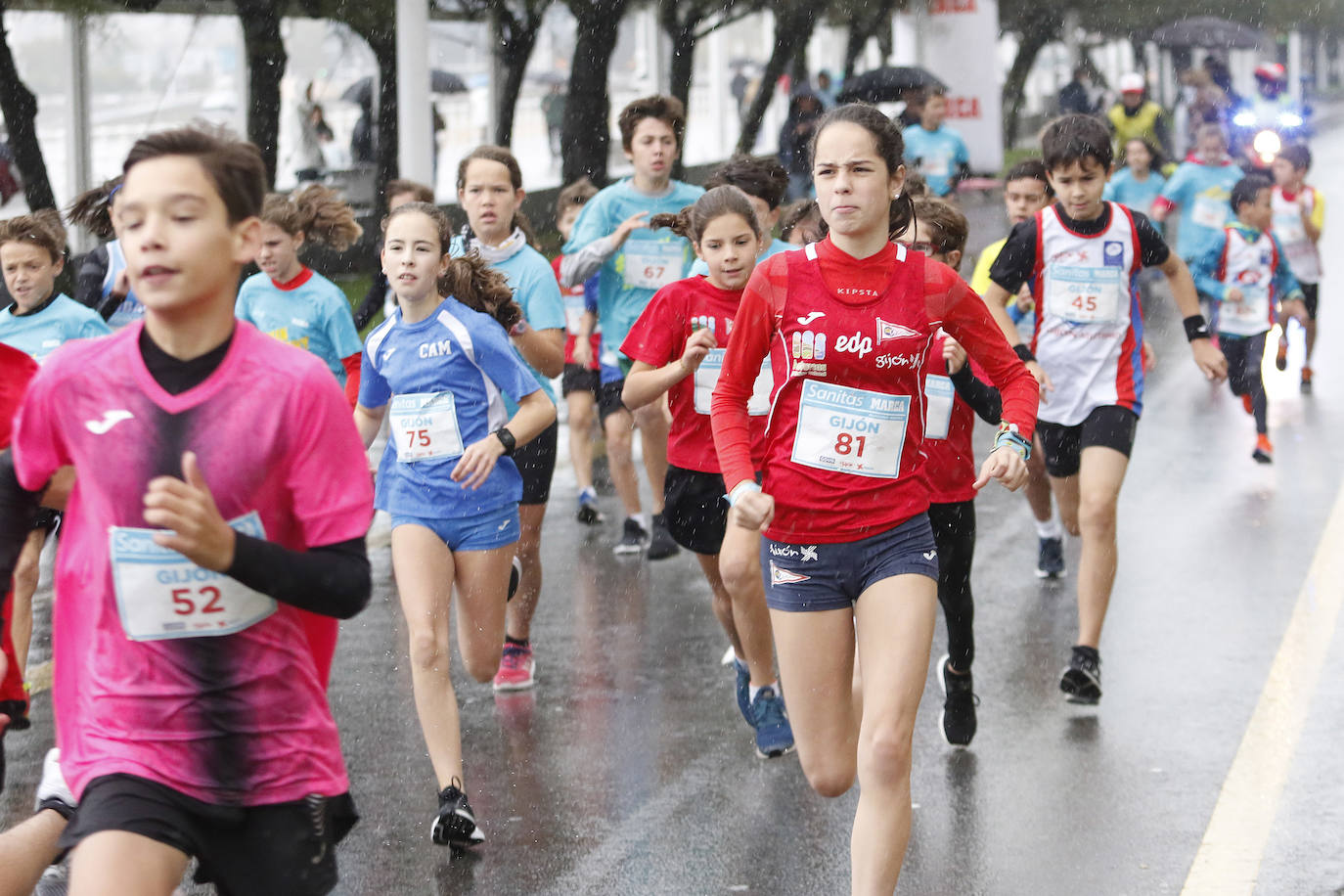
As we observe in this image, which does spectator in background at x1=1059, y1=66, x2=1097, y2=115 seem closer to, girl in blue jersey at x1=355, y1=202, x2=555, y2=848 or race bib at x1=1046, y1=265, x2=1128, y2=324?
race bib at x1=1046, y1=265, x2=1128, y2=324

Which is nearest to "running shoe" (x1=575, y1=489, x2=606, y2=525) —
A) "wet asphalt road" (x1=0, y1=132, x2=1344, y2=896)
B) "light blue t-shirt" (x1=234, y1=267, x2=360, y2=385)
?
"wet asphalt road" (x1=0, y1=132, x2=1344, y2=896)

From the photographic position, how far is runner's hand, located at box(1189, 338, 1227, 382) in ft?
22.1

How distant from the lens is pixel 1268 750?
5824 mm

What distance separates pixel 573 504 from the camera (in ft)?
34.0

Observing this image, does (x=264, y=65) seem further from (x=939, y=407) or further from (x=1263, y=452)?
(x=939, y=407)

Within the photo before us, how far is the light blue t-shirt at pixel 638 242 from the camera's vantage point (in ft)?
28.0

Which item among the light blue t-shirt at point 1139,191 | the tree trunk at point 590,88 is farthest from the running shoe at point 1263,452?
the tree trunk at point 590,88

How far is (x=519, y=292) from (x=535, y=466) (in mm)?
658

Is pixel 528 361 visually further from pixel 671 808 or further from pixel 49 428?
pixel 49 428

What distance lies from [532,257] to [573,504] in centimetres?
380

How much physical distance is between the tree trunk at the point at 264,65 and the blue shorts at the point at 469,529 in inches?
518

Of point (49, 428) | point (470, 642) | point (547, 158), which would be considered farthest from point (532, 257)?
point (547, 158)

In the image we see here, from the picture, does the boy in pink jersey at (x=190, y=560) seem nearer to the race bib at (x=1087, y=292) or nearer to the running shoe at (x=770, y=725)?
the running shoe at (x=770, y=725)

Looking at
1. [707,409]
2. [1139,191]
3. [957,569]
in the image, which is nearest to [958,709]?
[957,569]
